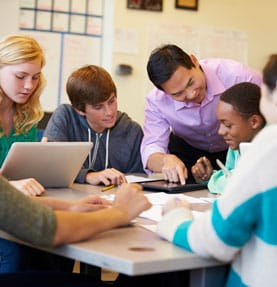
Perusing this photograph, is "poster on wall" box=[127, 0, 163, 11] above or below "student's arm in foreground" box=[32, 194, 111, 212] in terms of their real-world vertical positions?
above

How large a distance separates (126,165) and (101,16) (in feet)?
5.94

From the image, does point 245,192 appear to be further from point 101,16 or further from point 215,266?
point 101,16

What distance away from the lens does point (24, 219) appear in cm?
119

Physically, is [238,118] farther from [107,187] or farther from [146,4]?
[146,4]

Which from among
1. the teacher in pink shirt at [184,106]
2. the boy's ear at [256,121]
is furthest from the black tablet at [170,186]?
the boy's ear at [256,121]

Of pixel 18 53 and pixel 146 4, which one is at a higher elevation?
pixel 146 4

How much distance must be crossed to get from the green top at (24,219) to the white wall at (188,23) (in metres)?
2.98

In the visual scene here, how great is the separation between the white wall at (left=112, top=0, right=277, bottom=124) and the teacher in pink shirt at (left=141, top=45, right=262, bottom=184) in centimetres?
138

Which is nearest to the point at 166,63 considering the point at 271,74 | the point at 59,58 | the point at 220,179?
the point at 220,179

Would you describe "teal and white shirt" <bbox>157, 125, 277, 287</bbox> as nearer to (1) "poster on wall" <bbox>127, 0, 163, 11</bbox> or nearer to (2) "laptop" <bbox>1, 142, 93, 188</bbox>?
(2) "laptop" <bbox>1, 142, 93, 188</bbox>

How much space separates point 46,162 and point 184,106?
0.91 metres

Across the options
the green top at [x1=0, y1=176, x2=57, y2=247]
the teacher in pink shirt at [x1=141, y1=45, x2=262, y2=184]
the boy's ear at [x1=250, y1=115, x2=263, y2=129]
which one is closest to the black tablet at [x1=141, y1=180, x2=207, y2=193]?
the teacher in pink shirt at [x1=141, y1=45, x2=262, y2=184]

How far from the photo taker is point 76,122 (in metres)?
2.64

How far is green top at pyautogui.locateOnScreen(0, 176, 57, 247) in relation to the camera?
1188mm
